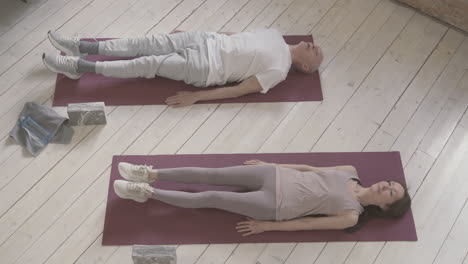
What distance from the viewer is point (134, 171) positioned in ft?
8.03

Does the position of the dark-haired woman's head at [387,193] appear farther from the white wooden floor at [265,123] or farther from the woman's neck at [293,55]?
the woman's neck at [293,55]

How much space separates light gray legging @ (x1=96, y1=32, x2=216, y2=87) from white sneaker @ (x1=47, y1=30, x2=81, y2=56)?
0.47 feet

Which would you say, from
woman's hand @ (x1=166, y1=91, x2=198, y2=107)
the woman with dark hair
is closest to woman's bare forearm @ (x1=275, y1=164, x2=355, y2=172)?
the woman with dark hair

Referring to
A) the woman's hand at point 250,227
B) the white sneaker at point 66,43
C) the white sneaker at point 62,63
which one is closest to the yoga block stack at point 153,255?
the woman's hand at point 250,227

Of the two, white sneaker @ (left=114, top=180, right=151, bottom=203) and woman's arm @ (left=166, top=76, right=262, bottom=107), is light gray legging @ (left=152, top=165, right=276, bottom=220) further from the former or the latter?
woman's arm @ (left=166, top=76, right=262, bottom=107)

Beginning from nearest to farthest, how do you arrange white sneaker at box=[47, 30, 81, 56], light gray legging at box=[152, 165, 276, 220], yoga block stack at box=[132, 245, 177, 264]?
yoga block stack at box=[132, 245, 177, 264]
light gray legging at box=[152, 165, 276, 220]
white sneaker at box=[47, 30, 81, 56]

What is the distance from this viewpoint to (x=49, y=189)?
249 cm

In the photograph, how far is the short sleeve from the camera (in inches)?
108

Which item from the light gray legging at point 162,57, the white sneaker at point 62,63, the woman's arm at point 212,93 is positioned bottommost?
the woman's arm at point 212,93

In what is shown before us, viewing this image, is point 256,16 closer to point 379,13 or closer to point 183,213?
point 379,13

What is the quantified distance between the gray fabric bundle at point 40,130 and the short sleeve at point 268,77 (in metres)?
1.07

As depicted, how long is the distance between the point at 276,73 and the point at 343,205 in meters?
0.83

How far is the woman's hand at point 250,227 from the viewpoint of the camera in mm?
2377

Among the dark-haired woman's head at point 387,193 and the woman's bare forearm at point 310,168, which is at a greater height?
the woman's bare forearm at point 310,168
